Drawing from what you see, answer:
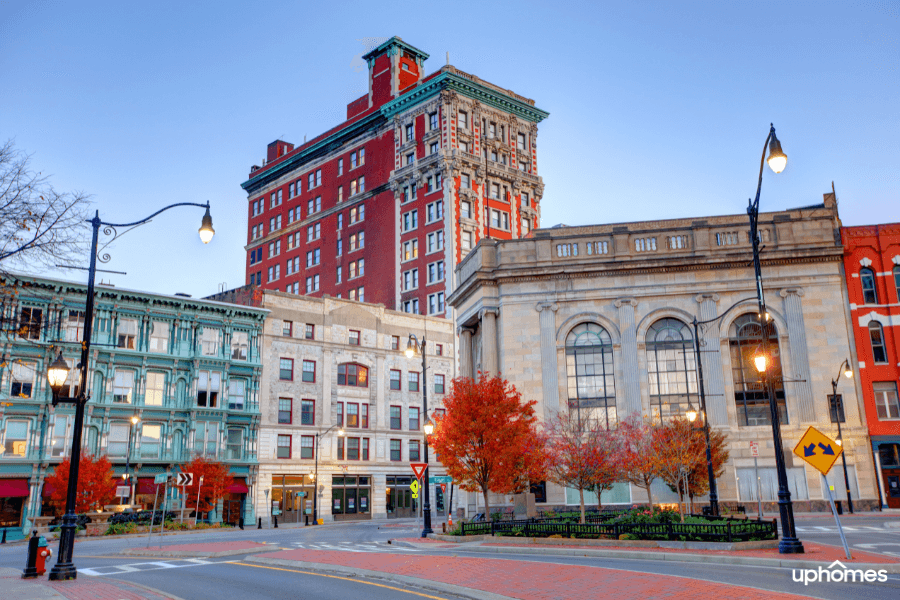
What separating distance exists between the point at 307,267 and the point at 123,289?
39.3 meters

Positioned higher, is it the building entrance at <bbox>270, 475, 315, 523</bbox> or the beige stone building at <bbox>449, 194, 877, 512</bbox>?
the beige stone building at <bbox>449, 194, 877, 512</bbox>

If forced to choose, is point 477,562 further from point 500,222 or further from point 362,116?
point 362,116

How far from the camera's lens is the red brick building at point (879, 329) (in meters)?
47.0

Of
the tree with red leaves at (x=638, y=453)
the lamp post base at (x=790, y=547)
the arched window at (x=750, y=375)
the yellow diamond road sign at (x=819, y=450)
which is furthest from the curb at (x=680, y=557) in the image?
the arched window at (x=750, y=375)

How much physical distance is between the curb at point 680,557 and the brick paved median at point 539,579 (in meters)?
3.40

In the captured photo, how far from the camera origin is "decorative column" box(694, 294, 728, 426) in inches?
1815

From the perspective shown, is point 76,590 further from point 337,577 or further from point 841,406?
point 841,406

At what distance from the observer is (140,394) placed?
57.2 metres

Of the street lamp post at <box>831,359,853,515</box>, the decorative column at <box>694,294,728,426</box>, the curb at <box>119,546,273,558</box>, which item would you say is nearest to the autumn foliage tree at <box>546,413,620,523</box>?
the decorative column at <box>694,294,728,426</box>

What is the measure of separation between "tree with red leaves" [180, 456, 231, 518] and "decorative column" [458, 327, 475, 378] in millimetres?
18917

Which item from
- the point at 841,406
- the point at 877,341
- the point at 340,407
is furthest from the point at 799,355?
the point at 340,407

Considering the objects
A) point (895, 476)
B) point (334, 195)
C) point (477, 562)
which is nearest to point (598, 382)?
point (895, 476)

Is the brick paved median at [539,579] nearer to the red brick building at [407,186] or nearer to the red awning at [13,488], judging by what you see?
the red awning at [13,488]
